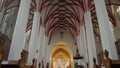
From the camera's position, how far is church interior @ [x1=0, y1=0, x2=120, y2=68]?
23.2ft

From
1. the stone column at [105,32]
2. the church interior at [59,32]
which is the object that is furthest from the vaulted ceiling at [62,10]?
the stone column at [105,32]

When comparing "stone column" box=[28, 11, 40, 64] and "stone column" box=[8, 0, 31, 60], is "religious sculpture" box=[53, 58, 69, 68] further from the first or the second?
"stone column" box=[8, 0, 31, 60]

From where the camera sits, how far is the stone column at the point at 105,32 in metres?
6.93

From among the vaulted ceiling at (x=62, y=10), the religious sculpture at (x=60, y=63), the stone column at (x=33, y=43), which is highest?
the vaulted ceiling at (x=62, y=10)

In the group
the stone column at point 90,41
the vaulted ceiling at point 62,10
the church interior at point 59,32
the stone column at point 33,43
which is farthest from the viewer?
the vaulted ceiling at point 62,10

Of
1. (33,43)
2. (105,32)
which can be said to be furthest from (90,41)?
(33,43)

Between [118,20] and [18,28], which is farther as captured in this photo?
[118,20]

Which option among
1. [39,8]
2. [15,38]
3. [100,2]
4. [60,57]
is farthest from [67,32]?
[15,38]

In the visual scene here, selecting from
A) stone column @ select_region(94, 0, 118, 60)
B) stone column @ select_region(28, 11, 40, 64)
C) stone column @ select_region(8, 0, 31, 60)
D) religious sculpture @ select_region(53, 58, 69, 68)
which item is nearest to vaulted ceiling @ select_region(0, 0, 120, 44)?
stone column @ select_region(28, 11, 40, 64)

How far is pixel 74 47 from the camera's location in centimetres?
2247

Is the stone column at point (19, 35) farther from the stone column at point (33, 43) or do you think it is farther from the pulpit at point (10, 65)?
the stone column at point (33, 43)

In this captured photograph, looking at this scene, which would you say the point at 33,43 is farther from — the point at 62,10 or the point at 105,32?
the point at 62,10

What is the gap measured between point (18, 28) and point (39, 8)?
5810 millimetres

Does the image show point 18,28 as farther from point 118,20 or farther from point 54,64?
point 54,64
